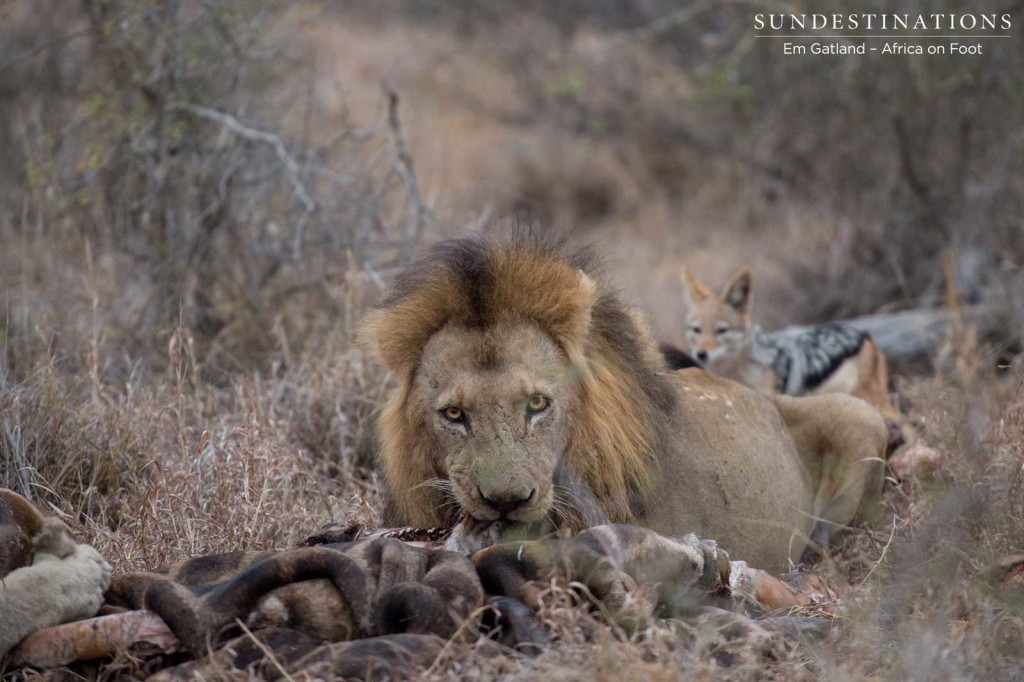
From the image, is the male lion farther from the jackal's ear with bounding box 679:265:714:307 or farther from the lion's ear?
the jackal's ear with bounding box 679:265:714:307

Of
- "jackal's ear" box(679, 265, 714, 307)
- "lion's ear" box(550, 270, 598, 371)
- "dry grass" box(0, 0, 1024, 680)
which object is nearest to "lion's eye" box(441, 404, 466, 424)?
"lion's ear" box(550, 270, 598, 371)

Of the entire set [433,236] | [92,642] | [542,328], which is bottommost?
[92,642]

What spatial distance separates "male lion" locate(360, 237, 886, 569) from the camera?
13.1 feet

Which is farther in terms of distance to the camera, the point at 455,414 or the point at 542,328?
Result: the point at 542,328

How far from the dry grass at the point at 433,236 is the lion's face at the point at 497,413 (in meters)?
0.64

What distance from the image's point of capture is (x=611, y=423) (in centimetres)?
428

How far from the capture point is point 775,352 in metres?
8.51

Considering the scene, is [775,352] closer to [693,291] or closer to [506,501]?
[693,291]

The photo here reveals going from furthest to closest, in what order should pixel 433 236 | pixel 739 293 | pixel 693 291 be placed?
pixel 693 291 → pixel 739 293 → pixel 433 236

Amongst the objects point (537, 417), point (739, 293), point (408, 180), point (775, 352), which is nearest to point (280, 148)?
point (408, 180)

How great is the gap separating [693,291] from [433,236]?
2.12 metres

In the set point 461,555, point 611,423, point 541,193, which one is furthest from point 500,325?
Result: point 541,193

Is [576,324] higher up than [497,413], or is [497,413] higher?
[576,324]

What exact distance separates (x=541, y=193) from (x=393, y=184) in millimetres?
6085
